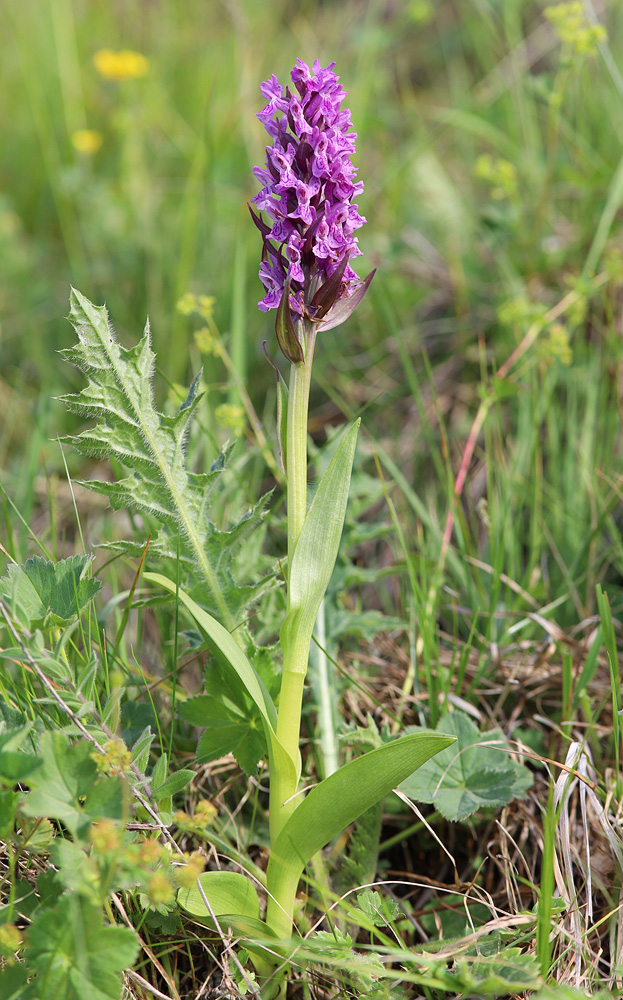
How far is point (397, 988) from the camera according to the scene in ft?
5.29

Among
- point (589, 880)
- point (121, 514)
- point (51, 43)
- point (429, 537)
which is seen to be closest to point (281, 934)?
point (589, 880)

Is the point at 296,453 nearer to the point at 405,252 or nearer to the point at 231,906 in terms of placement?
the point at 231,906

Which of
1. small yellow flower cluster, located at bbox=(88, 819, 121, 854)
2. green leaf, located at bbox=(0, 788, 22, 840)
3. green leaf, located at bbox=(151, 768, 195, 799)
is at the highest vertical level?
green leaf, located at bbox=(0, 788, 22, 840)

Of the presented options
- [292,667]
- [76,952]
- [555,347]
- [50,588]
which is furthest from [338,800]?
[555,347]

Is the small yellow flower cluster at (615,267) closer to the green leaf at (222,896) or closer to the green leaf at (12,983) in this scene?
the green leaf at (222,896)

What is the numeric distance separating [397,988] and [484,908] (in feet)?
1.23

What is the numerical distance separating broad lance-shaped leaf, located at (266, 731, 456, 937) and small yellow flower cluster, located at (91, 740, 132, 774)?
0.39m

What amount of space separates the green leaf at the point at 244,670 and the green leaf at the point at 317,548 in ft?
0.36

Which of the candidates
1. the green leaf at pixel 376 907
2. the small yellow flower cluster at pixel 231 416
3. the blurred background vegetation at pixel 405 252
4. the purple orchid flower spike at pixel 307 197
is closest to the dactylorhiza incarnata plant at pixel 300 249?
the purple orchid flower spike at pixel 307 197

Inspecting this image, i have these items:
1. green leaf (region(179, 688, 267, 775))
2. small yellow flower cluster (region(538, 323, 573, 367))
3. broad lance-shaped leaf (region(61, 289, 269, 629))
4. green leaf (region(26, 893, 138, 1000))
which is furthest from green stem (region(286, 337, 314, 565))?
small yellow flower cluster (region(538, 323, 573, 367))

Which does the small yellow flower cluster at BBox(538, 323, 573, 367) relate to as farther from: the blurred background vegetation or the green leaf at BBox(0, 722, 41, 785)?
the green leaf at BBox(0, 722, 41, 785)

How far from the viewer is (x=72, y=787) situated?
1.35m

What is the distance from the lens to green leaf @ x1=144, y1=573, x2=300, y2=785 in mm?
1548

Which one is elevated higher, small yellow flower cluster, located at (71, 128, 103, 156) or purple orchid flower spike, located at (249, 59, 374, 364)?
small yellow flower cluster, located at (71, 128, 103, 156)
